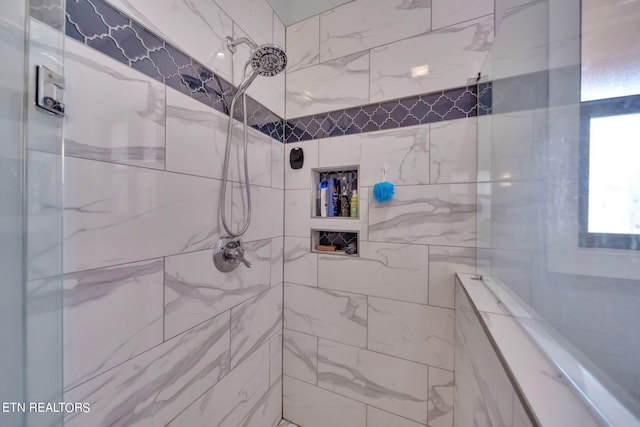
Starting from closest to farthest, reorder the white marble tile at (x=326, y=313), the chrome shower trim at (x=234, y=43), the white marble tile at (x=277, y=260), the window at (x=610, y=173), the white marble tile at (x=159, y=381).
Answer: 1. the window at (x=610, y=173)
2. the white marble tile at (x=159, y=381)
3. the chrome shower trim at (x=234, y=43)
4. the white marble tile at (x=326, y=313)
5. the white marble tile at (x=277, y=260)

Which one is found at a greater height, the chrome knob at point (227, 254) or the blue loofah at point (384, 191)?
the blue loofah at point (384, 191)

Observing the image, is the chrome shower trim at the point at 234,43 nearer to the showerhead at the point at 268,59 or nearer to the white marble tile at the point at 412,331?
the showerhead at the point at 268,59

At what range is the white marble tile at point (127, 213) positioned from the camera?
21.0 inches

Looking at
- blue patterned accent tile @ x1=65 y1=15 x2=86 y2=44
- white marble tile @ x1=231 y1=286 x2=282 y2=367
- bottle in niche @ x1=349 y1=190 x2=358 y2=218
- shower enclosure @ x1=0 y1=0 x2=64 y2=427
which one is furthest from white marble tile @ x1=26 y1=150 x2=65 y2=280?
bottle in niche @ x1=349 y1=190 x2=358 y2=218

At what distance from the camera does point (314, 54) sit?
4.25 ft

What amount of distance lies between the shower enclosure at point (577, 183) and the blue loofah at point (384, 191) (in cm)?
42

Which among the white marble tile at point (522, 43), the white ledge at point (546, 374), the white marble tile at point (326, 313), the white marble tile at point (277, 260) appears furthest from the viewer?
the white marble tile at point (277, 260)

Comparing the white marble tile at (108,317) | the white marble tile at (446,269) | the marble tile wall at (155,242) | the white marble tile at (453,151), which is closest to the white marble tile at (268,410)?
the marble tile wall at (155,242)

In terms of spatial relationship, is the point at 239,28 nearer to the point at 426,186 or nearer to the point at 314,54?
the point at 314,54

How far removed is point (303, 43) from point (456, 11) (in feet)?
2.61

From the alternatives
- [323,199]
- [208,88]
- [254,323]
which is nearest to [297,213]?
[323,199]

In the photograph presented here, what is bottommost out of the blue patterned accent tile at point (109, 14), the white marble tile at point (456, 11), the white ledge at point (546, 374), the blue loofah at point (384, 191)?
the white ledge at point (546, 374)

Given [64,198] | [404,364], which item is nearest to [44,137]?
[64,198]

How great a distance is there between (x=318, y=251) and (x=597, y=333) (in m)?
1.01
